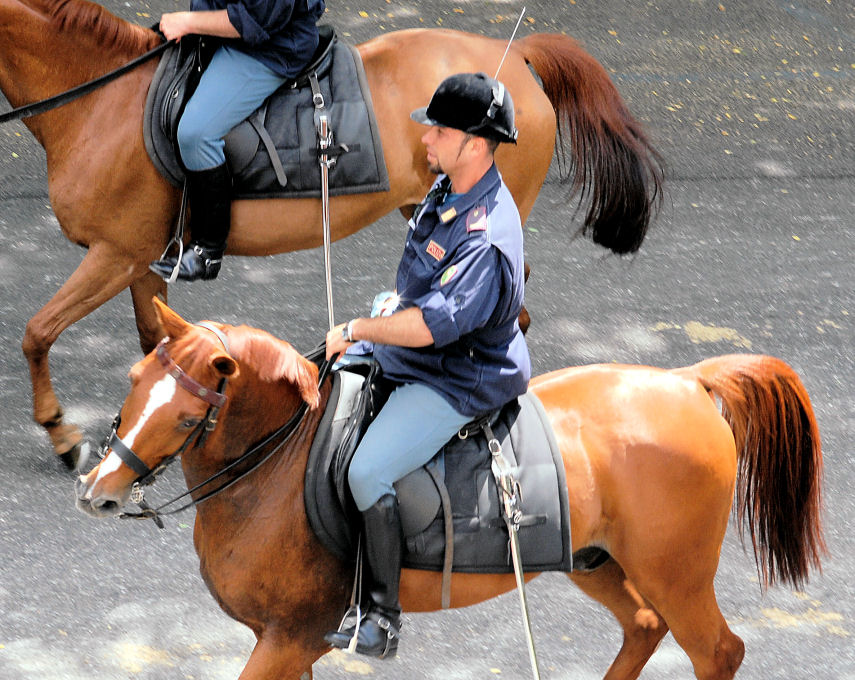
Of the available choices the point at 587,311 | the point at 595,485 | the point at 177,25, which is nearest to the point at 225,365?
the point at 595,485

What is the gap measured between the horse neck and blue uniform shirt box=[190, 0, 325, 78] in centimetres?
42

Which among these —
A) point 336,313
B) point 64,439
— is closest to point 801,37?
point 336,313

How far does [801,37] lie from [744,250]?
4392 mm

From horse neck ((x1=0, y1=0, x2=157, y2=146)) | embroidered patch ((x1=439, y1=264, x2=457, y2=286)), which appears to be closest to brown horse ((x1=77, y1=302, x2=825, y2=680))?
embroidered patch ((x1=439, y1=264, x2=457, y2=286))

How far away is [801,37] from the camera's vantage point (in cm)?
1134

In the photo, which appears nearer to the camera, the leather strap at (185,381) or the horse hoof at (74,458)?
the leather strap at (185,381)

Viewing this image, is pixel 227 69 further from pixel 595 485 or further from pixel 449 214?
pixel 595 485

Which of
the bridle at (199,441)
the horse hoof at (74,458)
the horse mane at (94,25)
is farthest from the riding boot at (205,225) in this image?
the bridle at (199,441)

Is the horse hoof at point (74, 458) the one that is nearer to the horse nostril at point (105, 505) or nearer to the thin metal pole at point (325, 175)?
the thin metal pole at point (325, 175)

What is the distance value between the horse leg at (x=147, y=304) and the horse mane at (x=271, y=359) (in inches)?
104

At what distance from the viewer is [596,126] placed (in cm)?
619

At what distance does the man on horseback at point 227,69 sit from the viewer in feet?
16.6

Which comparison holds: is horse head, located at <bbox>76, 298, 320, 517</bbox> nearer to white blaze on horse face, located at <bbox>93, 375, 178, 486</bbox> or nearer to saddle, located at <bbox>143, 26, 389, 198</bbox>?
white blaze on horse face, located at <bbox>93, 375, 178, 486</bbox>

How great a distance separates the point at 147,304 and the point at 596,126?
8.34ft
